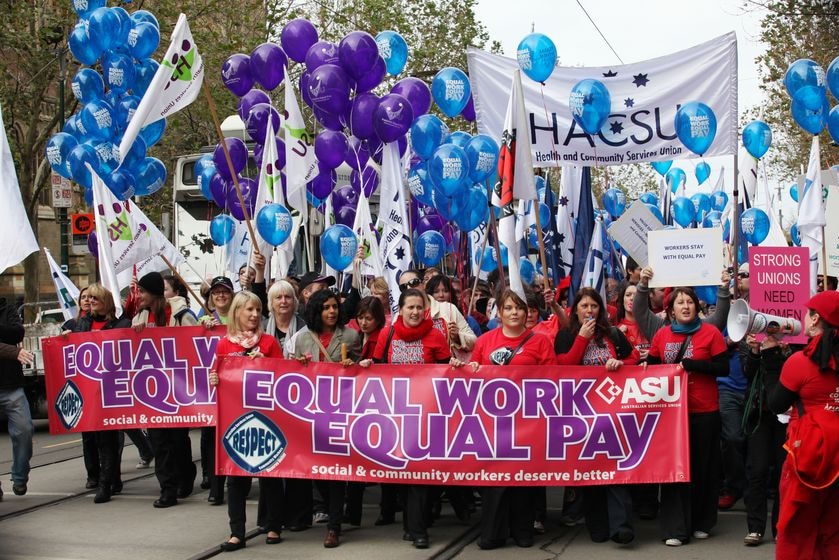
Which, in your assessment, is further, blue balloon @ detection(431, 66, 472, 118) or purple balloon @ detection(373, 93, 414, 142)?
blue balloon @ detection(431, 66, 472, 118)

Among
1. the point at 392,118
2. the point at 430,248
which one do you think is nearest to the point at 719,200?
the point at 430,248

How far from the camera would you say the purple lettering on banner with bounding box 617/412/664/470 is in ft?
25.9

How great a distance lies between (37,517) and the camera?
9117mm

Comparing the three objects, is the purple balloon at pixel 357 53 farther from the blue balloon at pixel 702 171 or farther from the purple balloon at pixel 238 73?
the blue balloon at pixel 702 171

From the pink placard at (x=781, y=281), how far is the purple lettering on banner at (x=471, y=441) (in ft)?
6.92

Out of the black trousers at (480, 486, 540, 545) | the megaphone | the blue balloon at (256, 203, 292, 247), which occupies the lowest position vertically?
the black trousers at (480, 486, 540, 545)

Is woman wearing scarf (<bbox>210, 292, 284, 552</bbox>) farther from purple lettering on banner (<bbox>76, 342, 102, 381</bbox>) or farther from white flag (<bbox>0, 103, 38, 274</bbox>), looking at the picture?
purple lettering on banner (<bbox>76, 342, 102, 381</bbox>)

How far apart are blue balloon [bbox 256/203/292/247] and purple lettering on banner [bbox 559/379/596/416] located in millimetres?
3973

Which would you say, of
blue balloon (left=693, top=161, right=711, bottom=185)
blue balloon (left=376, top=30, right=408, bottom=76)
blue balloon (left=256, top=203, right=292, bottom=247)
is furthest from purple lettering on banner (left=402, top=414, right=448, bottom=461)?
blue balloon (left=693, top=161, right=711, bottom=185)

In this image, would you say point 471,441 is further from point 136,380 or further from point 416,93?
point 416,93

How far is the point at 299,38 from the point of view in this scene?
13.8 metres

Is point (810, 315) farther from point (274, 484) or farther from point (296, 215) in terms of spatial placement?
point (296, 215)

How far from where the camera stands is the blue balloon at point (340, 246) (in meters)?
11.9

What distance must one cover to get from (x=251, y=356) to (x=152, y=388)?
180cm
